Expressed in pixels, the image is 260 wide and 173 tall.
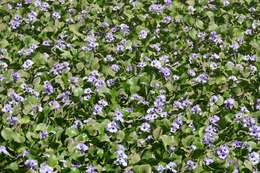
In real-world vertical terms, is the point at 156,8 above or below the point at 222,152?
below

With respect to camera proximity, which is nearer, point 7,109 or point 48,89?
point 7,109

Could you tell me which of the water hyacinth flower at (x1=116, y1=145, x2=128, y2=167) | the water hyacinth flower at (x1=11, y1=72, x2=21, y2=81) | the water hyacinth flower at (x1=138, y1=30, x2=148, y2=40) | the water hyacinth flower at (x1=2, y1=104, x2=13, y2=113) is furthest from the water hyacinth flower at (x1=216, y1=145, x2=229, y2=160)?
the water hyacinth flower at (x1=138, y1=30, x2=148, y2=40)

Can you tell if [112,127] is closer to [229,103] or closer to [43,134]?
[43,134]

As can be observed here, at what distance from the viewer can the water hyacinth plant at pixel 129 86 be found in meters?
4.46

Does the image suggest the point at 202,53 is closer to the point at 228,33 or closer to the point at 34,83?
the point at 228,33

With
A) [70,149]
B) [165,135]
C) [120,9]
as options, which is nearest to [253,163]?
[165,135]

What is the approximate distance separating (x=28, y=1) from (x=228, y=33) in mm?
2210

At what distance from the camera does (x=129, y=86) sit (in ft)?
17.5

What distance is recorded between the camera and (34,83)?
5176mm

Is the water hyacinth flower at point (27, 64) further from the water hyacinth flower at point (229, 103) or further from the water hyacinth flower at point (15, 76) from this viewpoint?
the water hyacinth flower at point (229, 103)

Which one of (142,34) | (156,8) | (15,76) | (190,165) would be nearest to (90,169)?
(190,165)

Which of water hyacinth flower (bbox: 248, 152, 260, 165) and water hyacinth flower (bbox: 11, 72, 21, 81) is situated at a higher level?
water hyacinth flower (bbox: 11, 72, 21, 81)

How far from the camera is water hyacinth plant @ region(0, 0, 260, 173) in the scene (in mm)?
4457

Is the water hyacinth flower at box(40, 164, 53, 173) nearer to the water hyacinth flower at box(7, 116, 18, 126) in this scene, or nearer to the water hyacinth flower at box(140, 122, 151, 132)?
the water hyacinth flower at box(7, 116, 18, 126)
